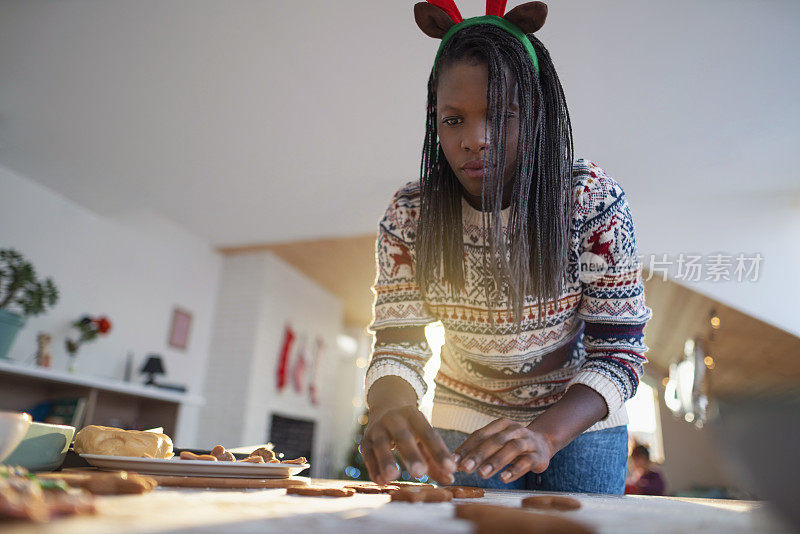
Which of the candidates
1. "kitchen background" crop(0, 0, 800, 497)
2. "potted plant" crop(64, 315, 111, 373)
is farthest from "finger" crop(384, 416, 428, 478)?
"potted plant" crop(64, 315, 111, 373)

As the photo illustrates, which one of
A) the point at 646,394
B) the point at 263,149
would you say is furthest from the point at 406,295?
the point at 646,394

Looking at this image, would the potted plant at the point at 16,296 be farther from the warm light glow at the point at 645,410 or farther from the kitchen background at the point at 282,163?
the warm light glow at the point at 645,410

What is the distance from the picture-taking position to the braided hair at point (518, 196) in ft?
3.43

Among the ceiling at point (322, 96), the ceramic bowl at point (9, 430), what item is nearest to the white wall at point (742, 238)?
the ceiling at point (322, 96)

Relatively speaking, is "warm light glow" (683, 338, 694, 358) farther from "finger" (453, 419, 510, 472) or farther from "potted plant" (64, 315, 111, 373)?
"finger" (453, 419, 510, 472)

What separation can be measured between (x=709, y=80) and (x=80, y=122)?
12.2 feet

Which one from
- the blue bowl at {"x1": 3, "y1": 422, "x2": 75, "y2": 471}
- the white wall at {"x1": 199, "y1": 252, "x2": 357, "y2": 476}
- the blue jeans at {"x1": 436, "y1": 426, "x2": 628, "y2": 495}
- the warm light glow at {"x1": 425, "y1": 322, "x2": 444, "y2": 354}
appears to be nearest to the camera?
the blue bowl at {"x1": 3, "y1": 422, "x2": 75, "y2": 471}

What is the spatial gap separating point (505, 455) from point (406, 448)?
139 mm

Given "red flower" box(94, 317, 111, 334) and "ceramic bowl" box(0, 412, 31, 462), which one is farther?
"red flower" box(94, 317, 111, 334)

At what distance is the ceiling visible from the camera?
9.11 ft

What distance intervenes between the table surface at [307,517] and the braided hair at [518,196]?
49cm

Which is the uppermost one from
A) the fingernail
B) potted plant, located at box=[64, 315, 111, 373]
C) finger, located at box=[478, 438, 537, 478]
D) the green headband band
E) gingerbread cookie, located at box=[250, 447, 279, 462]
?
the green headband band

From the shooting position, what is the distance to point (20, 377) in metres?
3.62

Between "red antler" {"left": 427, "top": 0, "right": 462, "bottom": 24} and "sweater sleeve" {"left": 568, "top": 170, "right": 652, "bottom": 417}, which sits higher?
"red antler" {"left": 427, "top": 0, "right": 462, "bottom": 24}
